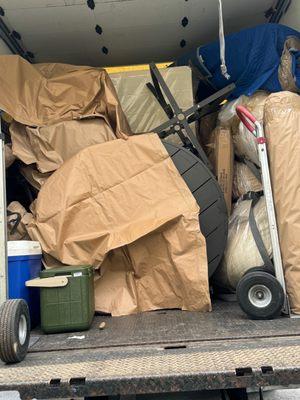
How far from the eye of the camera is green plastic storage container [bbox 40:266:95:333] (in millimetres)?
2104

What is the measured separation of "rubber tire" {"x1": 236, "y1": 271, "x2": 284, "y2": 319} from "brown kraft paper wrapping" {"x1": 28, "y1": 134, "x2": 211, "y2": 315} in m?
0.23

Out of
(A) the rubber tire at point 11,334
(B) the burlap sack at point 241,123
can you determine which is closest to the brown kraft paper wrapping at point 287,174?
(B) the burlap sack at point 241,123

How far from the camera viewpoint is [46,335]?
6.82 ft

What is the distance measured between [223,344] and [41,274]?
103 cm

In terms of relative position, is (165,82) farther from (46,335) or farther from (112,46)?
(46,335)

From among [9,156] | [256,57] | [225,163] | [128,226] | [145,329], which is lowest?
[145,329]

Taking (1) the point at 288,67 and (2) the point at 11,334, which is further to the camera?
(1) the point at 288,67

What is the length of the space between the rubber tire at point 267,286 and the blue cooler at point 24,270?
3.56 ft

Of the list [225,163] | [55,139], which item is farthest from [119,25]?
[225,163]

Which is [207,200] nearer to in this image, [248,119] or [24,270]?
[248,119]

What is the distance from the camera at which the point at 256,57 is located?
3055 millimetres

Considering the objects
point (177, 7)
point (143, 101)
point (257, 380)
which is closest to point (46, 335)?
point (257, 380)

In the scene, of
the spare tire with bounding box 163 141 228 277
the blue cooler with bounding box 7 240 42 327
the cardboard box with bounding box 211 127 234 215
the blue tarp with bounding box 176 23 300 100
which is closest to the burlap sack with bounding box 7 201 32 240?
the blue cooler with bounding box 7 240 42 327

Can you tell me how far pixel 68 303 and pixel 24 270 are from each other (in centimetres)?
30
